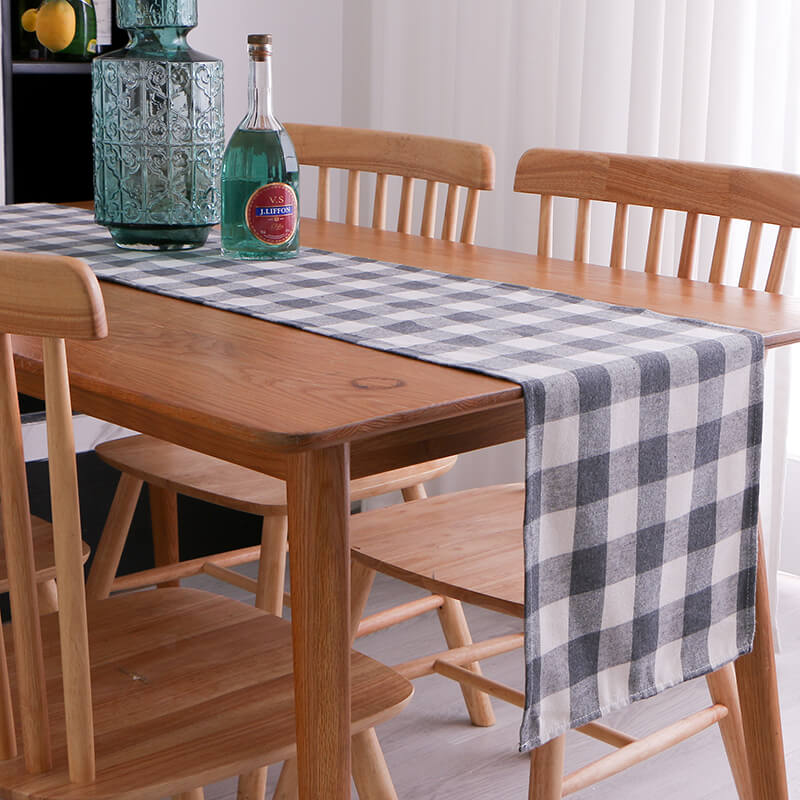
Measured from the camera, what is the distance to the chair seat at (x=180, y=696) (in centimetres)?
104

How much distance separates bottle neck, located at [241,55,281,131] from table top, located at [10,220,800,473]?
0.82 feet

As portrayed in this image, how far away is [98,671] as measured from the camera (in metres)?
1.21

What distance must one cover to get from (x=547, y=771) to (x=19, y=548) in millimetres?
738

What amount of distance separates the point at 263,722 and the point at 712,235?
151 centimetres

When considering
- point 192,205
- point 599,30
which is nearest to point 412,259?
point 192,205

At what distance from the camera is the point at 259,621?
1335 millimetres

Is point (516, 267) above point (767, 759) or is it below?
above

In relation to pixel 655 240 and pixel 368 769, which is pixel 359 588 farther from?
pixel 655 240

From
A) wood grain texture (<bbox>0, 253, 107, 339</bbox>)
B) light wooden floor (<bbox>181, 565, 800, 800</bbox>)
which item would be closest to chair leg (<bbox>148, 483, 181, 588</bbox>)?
light wooden floor (<bbox>181, 565, 800, 800</bbox>)

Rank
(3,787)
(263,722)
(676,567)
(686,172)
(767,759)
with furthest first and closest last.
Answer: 1. (686,172)
2. (767,759)
3. (676,567)
4. (263,722)
5. (3,787)

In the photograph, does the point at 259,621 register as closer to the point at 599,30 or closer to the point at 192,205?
the point at 192,205

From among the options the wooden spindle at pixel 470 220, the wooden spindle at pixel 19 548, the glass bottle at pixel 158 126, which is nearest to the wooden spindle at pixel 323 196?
the wooden spindle at pixel 470 220

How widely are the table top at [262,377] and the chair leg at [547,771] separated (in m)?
0.50

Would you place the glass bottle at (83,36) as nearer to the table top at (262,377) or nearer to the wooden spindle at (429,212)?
the wooden spindle at (429,212)
